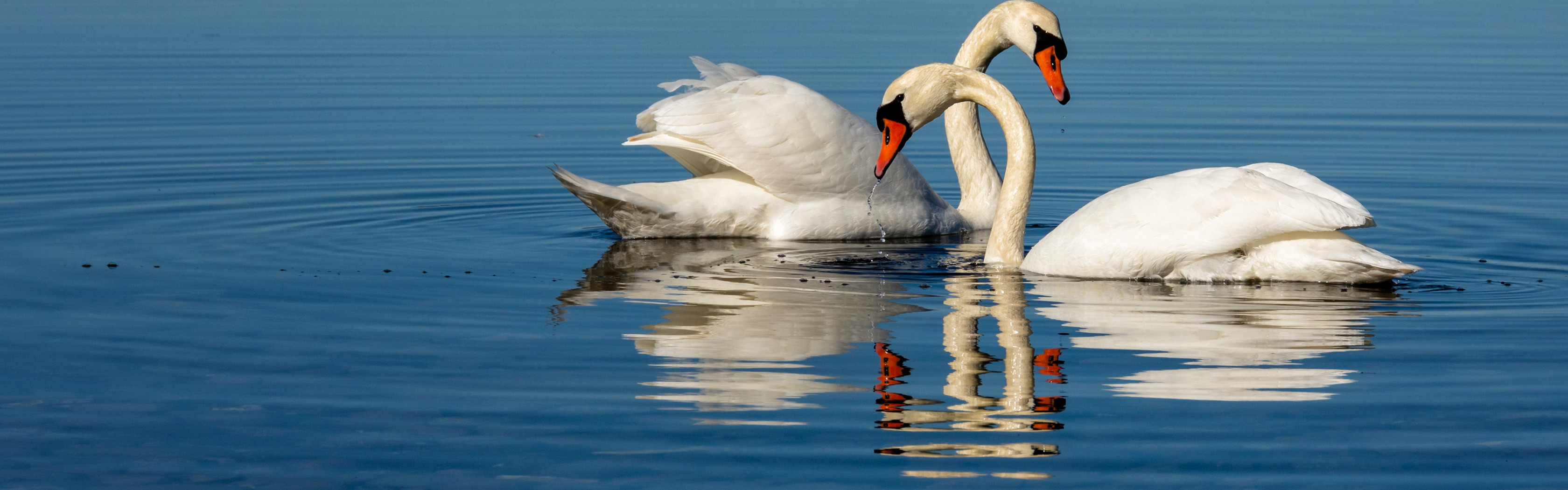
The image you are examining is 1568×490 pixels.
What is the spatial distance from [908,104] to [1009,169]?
2.55 feet

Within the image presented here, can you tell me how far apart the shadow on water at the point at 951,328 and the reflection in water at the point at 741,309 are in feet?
0.04

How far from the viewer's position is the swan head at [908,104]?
8.27 m

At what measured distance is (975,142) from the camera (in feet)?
35.7

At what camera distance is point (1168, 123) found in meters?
15.4

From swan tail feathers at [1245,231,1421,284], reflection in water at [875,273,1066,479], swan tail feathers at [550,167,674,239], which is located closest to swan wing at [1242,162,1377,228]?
swan tail feathers at [1245,231,1421,284]

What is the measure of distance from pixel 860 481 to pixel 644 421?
89 centimetres

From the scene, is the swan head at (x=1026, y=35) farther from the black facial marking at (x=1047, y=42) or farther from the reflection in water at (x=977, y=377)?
the reflection in water at (x=977, y=377)

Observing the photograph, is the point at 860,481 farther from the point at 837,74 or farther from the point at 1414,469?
the point at 837,74

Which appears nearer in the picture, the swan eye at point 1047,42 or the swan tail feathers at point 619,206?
the swan tail feathers at point 619,206

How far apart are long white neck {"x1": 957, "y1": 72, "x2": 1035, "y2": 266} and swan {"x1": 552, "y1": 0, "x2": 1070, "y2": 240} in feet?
2.07

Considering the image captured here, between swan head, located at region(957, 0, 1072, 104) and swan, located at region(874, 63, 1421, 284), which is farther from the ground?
swan head, located at region(957, 0, 1072, 104)

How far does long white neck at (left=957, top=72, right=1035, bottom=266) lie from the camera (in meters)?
8.53

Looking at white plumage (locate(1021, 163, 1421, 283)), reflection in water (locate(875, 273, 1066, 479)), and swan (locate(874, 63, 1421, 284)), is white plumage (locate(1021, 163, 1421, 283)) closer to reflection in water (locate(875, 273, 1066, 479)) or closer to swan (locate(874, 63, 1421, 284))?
swan (locate(874, 63, 1421, 284))

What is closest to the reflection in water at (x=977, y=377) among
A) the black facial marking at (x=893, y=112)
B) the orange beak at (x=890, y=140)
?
the orange beak at (x=890, y=140)
